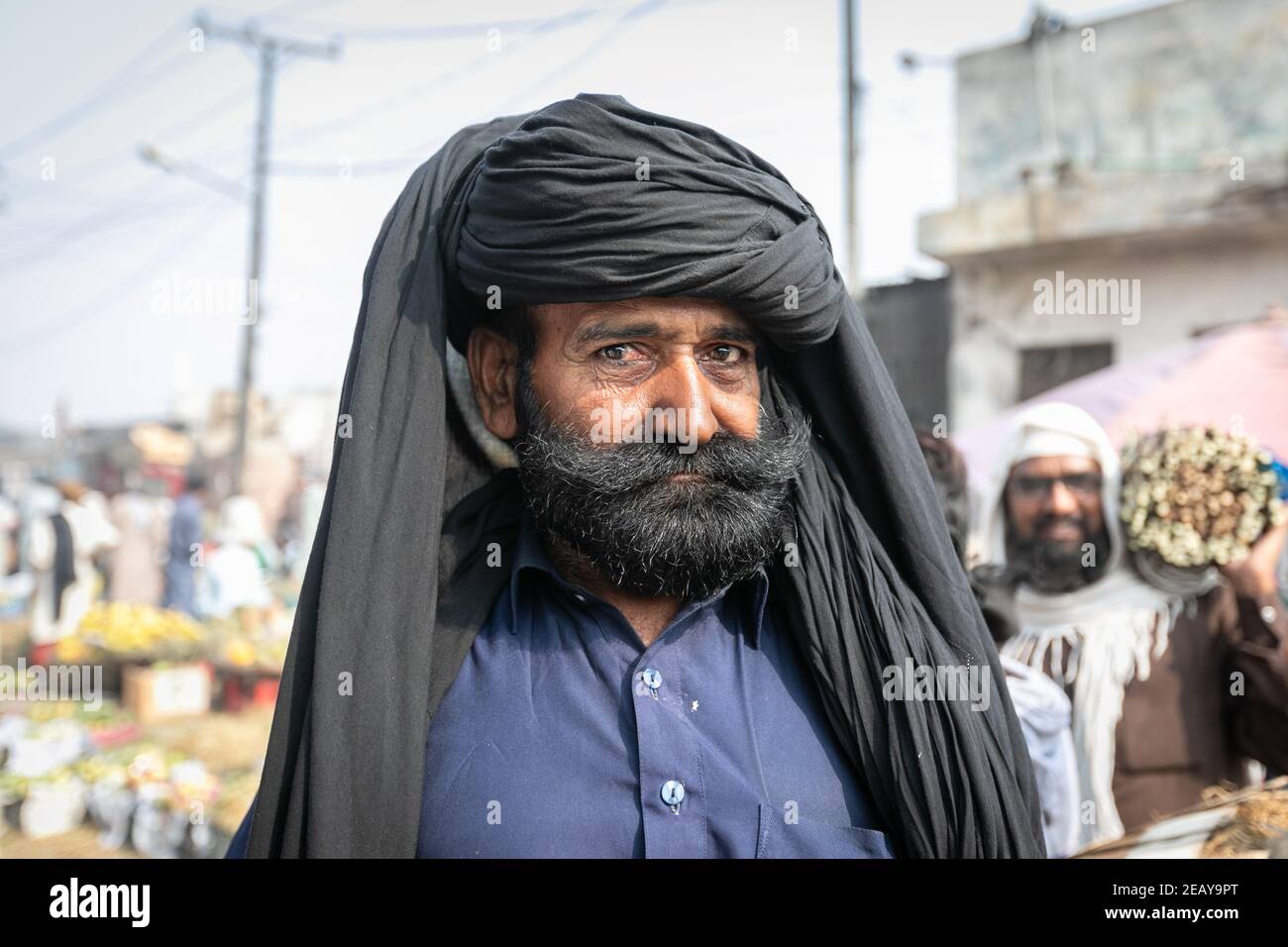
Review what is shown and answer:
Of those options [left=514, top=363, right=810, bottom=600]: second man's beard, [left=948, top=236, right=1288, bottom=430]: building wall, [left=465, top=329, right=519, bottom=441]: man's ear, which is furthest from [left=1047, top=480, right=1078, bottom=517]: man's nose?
[left=948, top=236, right=1288, bottom=430]: building wall

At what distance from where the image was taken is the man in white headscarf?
9.55 ft

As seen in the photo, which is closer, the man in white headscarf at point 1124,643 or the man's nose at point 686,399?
the man's nose at point 686,399

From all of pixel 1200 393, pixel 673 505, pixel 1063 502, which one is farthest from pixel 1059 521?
pixel 673 505

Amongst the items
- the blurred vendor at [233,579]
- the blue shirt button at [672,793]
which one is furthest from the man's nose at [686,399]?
the blurred vendor at [233,579]

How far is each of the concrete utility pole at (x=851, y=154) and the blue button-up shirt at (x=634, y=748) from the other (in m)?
7.34

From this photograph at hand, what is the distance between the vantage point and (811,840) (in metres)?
1.63

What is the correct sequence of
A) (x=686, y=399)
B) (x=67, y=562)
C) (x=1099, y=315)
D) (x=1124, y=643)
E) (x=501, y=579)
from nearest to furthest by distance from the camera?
1. (x=686, y=399)
2. (x=501, y=579)
3. (x=1124, y=643)
4. (x=1099, y=315)
5. (x=67, y=562)

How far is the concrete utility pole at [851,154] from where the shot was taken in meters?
8.72

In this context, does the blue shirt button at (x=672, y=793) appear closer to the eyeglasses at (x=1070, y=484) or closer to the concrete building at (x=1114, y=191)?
the eyeglasses at (x=1070, y=484)

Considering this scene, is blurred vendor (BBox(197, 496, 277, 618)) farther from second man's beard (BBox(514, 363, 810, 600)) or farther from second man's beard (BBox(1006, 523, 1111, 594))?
second man's beard (BBox(514, 363, 810, 600))

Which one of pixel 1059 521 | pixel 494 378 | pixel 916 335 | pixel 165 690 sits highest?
pixel 916 335

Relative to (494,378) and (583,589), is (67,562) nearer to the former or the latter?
(494,378)

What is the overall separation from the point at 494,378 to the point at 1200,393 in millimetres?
2852

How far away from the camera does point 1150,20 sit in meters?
8.98
